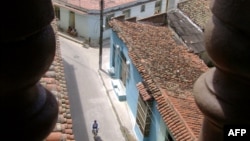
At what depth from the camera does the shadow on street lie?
1425 cm

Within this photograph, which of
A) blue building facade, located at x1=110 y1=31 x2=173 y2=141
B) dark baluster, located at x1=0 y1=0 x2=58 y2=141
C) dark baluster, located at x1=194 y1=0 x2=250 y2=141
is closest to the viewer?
dark baluster, located at x1=0 y1=0 x2=58 y2=141

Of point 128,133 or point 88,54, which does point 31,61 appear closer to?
point 128,133

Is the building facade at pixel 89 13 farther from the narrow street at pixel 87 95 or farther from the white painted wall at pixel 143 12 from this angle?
the narrow street at pixel 87 95

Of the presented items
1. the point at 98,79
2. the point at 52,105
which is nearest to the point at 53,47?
the point at 52,105

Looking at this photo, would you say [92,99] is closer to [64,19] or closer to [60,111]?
[64,19]

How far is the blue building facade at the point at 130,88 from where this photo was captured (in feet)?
38.5

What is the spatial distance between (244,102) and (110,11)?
19.1 m

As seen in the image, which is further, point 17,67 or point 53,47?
point 53,47

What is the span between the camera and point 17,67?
133 cm

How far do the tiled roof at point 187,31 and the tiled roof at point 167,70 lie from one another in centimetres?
38

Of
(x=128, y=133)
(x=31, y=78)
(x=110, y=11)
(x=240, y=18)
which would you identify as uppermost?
(x=240, y=18)

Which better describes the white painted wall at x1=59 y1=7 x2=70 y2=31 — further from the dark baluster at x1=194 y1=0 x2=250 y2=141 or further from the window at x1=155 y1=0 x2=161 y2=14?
the dark baluster at x1=194 y1=0 x2=250 y2=141

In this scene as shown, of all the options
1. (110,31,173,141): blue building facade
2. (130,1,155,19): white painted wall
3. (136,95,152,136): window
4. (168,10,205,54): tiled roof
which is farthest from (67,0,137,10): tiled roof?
(136,95,152,136): window

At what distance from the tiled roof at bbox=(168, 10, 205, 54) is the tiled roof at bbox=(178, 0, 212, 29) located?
250 millimetres
